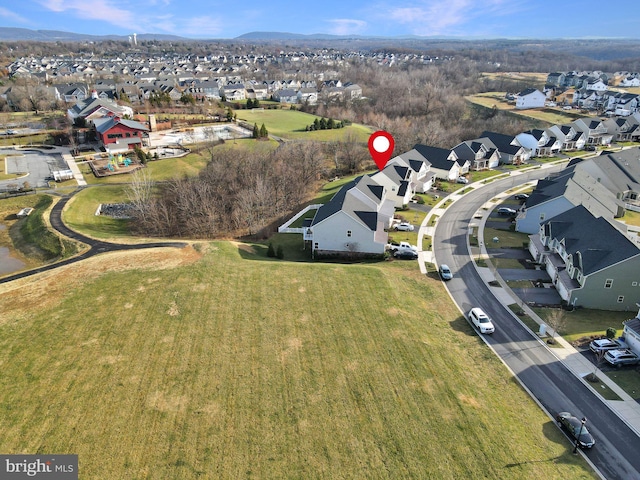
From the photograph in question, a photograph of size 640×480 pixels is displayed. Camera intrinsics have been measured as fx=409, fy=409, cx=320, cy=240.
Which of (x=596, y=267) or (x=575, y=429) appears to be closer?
(x=575, y=429)

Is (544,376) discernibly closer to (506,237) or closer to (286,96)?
(506,237)

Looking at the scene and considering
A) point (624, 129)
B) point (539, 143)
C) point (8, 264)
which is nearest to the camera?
point (8, 264)

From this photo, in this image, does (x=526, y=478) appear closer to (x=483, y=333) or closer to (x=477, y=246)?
(x=483, y=333)

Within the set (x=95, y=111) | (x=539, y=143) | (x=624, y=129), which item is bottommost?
(x=539, y=143)

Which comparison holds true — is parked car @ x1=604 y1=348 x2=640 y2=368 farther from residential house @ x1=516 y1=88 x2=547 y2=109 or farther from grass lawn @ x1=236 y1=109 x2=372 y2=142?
residential house @ x1=516 y1=88 x2=547 y2=109

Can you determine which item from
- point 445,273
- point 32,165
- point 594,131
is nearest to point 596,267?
point 445,273

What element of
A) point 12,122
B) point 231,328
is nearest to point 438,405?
point 231,328
